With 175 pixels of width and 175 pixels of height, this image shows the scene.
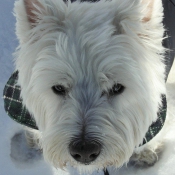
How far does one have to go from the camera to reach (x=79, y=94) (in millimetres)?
2078

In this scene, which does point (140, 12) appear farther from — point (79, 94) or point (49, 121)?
point (49, 121)

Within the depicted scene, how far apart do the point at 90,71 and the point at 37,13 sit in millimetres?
468

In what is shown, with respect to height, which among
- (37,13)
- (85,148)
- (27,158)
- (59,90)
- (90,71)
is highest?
(37,13)

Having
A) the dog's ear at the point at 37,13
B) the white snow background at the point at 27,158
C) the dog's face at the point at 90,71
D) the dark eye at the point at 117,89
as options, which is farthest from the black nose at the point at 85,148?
the white snow background at the point at 27,158

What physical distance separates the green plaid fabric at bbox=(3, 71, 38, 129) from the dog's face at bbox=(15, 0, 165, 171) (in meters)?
0.45

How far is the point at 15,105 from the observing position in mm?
2656

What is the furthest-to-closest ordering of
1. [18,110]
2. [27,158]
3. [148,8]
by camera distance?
1. [27,158]
2. [18,110]
3. [148,8]

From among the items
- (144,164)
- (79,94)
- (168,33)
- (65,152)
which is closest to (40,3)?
(79,94)

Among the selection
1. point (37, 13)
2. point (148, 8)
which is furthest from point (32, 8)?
point (148, 8)

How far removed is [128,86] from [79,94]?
29 centimetres

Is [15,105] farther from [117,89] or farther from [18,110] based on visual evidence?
[117,89]

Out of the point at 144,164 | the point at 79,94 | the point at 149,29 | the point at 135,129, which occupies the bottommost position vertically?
the point at 144,164

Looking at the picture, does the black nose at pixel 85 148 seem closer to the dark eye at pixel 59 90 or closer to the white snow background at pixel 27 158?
the dark eye at pixel 59 90

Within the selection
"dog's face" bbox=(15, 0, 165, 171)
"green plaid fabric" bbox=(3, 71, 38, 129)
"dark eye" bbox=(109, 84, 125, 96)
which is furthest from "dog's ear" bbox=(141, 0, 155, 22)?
"green plaid fabric" bbox=(3, 71, 38, 129)
